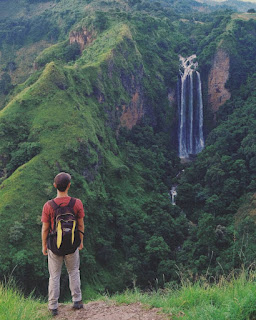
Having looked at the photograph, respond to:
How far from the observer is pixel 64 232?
17.9 ft

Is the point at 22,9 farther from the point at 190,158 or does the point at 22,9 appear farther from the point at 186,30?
the point at 190,158

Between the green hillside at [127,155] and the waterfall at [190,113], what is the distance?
1.16 meters

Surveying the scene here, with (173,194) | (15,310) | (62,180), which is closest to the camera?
(15,310)

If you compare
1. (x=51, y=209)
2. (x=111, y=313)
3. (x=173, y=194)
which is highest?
(x=51, y=209)

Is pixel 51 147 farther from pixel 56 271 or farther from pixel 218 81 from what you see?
pixel 218 81

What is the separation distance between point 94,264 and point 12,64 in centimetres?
4417

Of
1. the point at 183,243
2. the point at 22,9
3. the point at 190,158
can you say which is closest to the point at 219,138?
the point at 190,158

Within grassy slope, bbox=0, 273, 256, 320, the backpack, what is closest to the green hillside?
grassy slope, bbox=0, 273, 256, 320

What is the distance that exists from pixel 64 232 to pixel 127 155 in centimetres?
3149

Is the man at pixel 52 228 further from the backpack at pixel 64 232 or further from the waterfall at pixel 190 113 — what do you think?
the waterfall at pixel 190 113

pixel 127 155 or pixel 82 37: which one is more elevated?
pixel 82 37

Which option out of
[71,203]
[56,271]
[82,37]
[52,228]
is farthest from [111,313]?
[82,37]

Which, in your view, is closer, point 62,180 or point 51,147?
point 62,180

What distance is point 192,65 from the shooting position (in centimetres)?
5188
